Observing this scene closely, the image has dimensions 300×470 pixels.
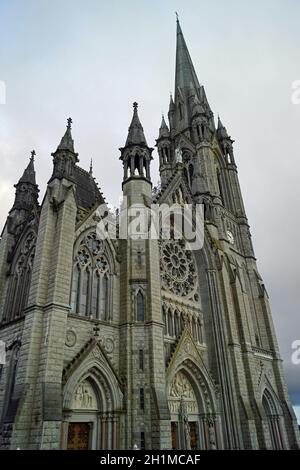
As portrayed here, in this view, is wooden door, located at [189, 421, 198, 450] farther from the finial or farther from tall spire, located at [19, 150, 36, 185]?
tall spire, located at [19, 150, 36, 185]

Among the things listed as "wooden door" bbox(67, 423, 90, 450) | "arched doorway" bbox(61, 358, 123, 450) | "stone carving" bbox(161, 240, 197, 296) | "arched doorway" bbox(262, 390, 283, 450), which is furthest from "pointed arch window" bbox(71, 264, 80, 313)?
"arched doorway" bbox(262, 390, 283, 450)

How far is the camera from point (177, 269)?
2486cm

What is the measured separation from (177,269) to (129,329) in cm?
810

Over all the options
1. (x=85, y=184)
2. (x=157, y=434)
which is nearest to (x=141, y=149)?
(x=85, y=184)

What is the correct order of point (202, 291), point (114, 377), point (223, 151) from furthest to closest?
1. point (223, 151)
2. point (202, 291)
3. point (114, 377)

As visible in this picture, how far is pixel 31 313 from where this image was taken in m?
15.1

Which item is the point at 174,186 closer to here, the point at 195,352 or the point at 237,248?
the point at 237,248

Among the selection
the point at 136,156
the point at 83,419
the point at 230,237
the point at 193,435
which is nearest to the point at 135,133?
the point at 136,156

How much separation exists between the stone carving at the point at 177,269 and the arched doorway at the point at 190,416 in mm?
5755

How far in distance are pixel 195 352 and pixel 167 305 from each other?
3.46 m

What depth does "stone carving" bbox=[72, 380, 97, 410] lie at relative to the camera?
15227mm

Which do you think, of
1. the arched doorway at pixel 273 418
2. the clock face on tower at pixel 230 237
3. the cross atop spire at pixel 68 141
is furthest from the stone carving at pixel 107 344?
the clock face on tower at pixel 230 237
